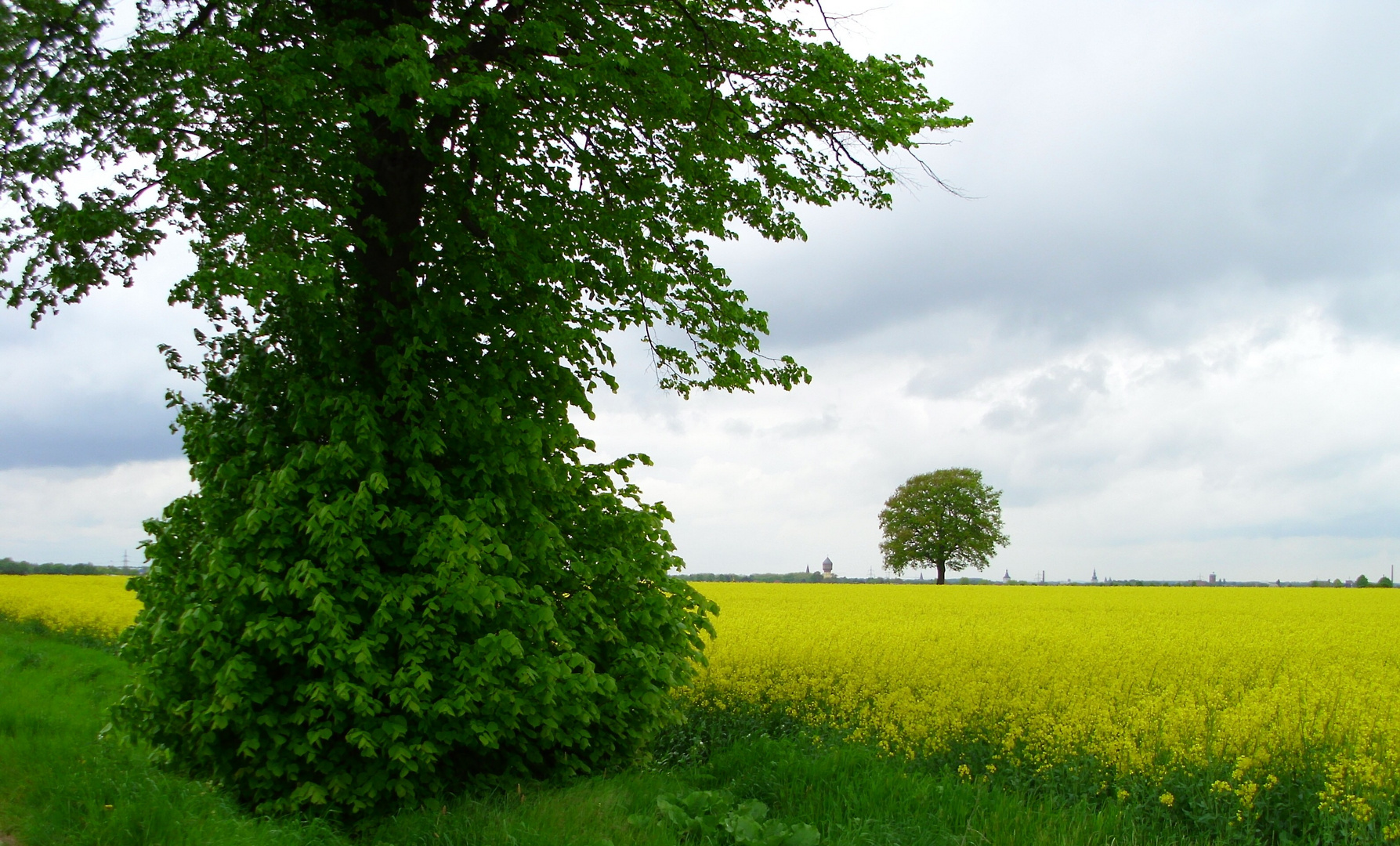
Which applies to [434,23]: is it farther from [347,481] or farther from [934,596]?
[934,596]

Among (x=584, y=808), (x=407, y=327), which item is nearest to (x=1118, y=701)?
(x=584, y=808)

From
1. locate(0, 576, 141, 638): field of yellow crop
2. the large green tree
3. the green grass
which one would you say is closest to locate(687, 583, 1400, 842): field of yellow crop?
the green grass

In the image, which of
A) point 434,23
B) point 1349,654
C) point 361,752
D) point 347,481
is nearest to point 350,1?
point 434,23

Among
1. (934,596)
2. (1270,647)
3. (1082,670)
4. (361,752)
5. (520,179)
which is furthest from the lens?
(934,596)

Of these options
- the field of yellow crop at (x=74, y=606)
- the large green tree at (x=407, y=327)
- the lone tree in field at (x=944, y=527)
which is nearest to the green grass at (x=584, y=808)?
the large green tree at (x=407, y=327)

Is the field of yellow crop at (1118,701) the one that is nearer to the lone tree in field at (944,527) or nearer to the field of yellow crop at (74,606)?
the field of yellow crop at (74,606)

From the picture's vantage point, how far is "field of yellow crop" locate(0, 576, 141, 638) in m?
20.6

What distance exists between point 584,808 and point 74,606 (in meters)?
22.2

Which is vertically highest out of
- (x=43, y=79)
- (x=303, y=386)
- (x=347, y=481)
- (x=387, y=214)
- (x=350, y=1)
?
(x=350, y=1)

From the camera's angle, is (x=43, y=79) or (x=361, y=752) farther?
(x=43, y=79)

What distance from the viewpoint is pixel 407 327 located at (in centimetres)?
823

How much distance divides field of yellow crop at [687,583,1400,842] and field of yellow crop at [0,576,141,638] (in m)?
12.5

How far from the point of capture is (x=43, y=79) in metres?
8.88

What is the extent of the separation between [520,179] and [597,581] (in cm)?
400
